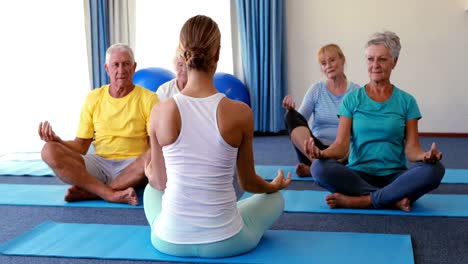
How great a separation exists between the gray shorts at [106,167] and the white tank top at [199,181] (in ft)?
4.06

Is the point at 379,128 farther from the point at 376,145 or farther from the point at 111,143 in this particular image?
the point at 111,143

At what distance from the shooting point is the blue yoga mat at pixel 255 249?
7.02 ft

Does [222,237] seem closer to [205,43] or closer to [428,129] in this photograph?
[205,43]

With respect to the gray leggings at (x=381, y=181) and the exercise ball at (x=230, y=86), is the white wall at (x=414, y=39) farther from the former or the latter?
the gray leggings at (x=381, y=181)

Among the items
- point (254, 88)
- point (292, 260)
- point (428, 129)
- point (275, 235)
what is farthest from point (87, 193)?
point (428, 129)

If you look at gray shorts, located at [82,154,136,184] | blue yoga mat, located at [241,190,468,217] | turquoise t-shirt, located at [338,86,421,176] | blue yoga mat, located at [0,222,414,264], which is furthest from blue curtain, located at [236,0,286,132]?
blue yoga mat, located at [0,222,414,264]

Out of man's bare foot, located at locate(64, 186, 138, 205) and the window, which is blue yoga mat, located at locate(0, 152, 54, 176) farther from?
the window

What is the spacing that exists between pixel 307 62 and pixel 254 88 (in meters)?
0.64

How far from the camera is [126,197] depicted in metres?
3.06

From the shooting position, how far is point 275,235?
2432 millimetres

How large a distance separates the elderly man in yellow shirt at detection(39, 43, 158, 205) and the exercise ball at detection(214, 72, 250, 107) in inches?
89.6

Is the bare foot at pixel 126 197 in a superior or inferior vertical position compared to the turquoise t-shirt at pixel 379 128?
inferior

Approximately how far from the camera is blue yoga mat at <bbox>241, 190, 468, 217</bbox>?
2793mm

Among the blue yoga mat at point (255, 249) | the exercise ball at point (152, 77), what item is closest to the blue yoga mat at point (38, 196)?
the blue yoga mat at point (255, 249)
